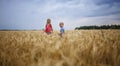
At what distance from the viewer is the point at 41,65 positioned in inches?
23.6

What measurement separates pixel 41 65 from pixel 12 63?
11.5 inches

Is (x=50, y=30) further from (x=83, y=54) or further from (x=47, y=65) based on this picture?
(x=47, y=65)

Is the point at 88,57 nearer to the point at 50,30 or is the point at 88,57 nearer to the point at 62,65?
the point at 62,65

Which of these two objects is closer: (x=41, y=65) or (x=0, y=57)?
(x=41, y=65)

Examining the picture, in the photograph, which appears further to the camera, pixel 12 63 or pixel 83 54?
pixel 83 54

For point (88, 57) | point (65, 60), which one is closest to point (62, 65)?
point (65, 60)

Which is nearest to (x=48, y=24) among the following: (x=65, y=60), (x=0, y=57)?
(x=0, y=57)

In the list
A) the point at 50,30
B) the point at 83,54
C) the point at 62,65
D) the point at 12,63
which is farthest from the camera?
the point at 50,30

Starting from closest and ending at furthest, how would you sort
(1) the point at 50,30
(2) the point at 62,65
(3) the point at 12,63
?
(2) the point at 62,65 → (3) the point at 12,63 → (1) the point at 50,30

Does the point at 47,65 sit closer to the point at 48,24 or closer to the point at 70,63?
the point at 70,63

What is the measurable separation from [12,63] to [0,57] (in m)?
0.16

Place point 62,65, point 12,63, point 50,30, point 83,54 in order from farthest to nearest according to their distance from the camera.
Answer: point 50,30 < point 83,54 < point 12,63 < point 62,65

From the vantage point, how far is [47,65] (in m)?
0.60

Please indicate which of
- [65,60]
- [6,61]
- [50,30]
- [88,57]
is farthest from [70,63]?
[50,30]
